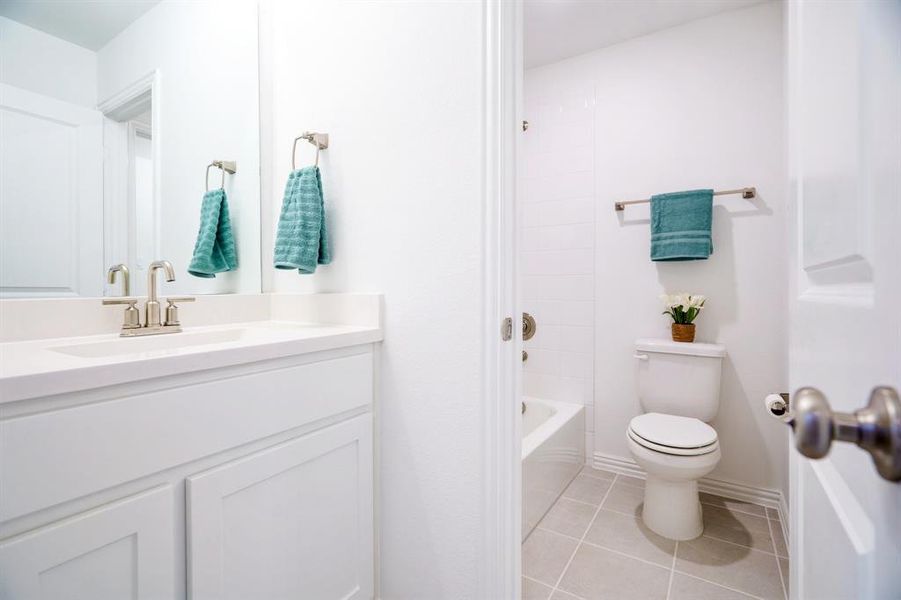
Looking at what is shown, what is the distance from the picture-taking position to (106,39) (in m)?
1.13

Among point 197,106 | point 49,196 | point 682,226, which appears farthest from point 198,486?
point 682,226

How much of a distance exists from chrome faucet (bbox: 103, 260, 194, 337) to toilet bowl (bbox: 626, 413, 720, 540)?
5.83ft

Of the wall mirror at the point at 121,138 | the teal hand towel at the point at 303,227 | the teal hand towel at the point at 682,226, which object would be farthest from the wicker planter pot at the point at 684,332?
the wall mirror at the point at 121,138

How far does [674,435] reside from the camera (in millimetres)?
1715

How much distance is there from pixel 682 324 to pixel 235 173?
210 cm

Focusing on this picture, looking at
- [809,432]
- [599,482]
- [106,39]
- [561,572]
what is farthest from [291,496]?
[599,482]

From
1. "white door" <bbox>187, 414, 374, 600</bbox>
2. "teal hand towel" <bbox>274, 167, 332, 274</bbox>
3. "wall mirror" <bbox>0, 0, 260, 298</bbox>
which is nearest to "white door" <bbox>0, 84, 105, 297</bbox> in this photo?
"wall mirror" <bbox>0, 0, 260, 298</bbox>

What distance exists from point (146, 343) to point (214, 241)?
46 centimetres

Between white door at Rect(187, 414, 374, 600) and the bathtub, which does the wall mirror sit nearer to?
white door at Rect(187, 414, 374, 600)

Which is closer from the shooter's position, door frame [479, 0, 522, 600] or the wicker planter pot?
door frame [479, 0, 522, 600]

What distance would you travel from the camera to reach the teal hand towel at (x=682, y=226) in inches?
78.8

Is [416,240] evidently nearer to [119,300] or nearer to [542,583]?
[119,300]

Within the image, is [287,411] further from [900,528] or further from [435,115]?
[900,528]

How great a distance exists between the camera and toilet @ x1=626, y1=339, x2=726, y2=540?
5.41 ft
